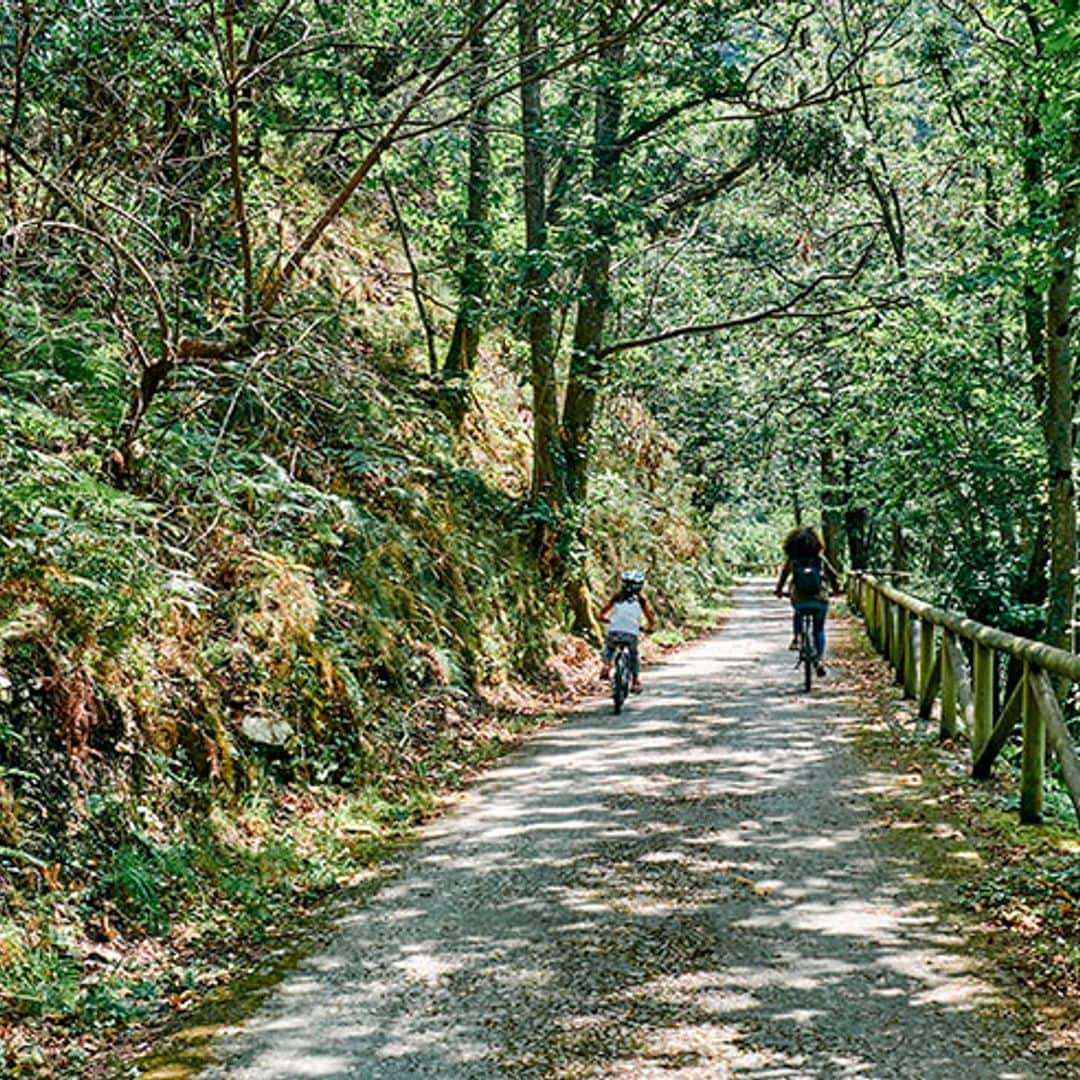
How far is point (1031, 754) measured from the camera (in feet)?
25.7

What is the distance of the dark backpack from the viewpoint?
15453 mm

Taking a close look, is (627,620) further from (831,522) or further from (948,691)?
(831,522)

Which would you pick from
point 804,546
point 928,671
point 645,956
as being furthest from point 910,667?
point 645,956

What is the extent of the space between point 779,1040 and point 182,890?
3435mm

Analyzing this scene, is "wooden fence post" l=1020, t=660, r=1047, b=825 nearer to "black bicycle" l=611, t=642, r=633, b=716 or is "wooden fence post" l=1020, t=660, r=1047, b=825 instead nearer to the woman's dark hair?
"black bicycle" l=611, t=642, r=633, b=716

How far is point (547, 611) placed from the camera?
16188 millimetres

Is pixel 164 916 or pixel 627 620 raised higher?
pixel 627 620

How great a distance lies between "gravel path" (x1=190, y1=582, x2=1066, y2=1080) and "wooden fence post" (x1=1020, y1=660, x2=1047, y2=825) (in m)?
1.06

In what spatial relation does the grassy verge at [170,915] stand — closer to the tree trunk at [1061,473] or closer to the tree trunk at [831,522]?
the tree trunk at [1061,473]

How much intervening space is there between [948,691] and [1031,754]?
10.3ft

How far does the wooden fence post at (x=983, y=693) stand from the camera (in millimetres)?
9242

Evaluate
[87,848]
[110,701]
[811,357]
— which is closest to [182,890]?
[87,848]

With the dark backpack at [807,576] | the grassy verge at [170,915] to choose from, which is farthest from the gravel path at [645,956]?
the dark backpack at [807,576]

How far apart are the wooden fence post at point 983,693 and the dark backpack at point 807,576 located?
19.4 feet
